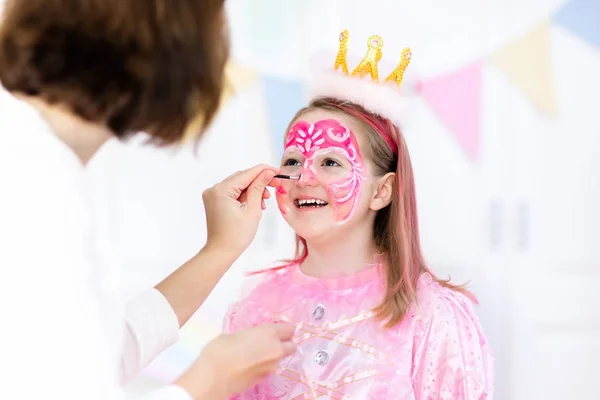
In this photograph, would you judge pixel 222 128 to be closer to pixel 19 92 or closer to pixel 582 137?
pixel 582 137

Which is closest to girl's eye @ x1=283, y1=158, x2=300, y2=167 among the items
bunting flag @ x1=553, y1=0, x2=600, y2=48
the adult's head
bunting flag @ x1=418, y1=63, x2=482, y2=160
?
the adult's head

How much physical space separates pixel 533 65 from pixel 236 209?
4.80ft

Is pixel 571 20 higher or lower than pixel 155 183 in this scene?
higher

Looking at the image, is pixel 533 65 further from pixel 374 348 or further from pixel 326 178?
pixel 374 348

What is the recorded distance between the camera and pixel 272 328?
41.7 inches

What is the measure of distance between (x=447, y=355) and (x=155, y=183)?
1247mm

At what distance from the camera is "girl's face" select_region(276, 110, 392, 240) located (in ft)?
4.94

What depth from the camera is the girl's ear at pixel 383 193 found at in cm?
157

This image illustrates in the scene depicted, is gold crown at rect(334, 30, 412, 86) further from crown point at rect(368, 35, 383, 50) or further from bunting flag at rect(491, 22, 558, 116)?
bunting flag at rect(491, 22, 558, 116)

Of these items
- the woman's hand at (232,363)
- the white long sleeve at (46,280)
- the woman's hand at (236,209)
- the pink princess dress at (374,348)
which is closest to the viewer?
the white long sleeve at (46,280)

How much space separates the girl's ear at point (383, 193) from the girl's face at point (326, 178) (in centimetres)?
2

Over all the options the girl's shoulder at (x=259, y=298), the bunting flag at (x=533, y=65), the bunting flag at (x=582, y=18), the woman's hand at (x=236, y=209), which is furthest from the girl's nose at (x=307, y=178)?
the bunting flag at (x=582, y=18)

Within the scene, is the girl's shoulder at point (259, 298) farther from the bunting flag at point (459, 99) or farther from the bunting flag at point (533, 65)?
the bunting flag at point (533, 65)

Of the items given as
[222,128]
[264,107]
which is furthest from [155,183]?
[264,107]
